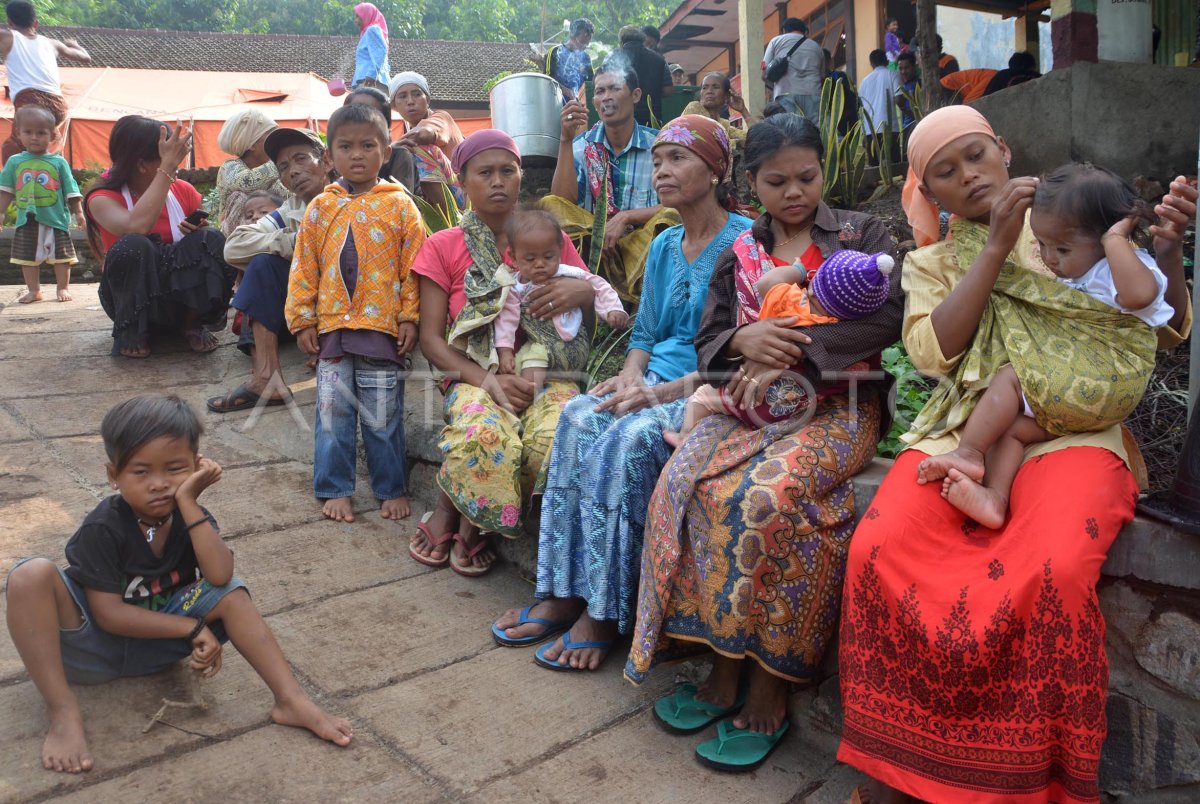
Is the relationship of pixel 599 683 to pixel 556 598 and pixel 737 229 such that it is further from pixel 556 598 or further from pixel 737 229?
pixel 737 229

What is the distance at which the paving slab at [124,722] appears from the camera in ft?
7.27

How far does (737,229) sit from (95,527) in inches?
92.2

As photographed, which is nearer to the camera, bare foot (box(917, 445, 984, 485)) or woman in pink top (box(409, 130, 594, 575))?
bare foot (box(917, 445, 984, 485))

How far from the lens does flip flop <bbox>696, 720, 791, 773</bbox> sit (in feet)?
8.00

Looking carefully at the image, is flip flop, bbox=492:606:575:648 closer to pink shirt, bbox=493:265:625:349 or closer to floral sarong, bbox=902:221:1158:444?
pink shirt, bbox=493:265:625:349

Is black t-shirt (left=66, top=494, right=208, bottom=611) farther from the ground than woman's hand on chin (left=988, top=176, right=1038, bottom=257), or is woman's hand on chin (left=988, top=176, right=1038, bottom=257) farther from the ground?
woman's hand on chin (left=988, top=176, right=1038, bottom=257)

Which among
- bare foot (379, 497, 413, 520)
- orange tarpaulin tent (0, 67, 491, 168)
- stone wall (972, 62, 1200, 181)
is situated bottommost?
bare foot (379, 497, 413, 520)

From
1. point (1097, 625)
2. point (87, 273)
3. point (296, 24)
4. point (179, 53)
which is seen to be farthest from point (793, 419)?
point (296, 24)

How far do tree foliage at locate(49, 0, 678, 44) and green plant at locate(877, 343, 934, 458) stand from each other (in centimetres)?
2543

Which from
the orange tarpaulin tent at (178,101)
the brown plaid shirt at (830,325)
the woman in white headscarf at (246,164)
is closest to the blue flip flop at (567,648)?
the brown plaid shirt at (830,325)

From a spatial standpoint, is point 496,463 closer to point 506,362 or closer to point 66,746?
point 506,362

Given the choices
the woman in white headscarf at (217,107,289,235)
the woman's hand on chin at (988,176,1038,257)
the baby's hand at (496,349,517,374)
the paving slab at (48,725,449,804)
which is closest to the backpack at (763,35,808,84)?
the woman in white headscarf at (217,107,289,235)

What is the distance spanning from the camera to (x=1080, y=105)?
16.7 feet

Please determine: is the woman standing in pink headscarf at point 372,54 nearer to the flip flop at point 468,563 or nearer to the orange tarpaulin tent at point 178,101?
the flip flop at point 468,563
